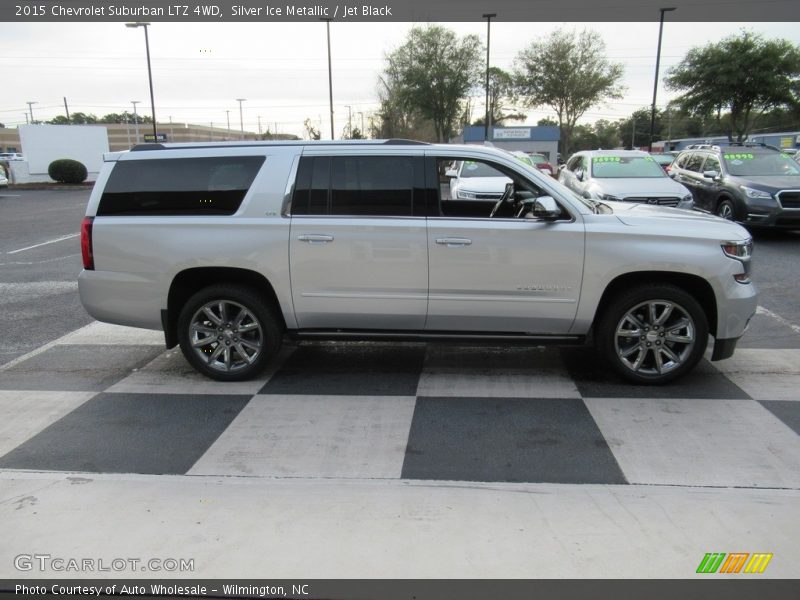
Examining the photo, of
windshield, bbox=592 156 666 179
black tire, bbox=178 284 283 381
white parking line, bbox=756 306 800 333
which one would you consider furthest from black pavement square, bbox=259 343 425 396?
windshield, bbox=592 156 666 179

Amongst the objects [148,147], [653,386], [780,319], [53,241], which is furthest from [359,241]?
[53,241]

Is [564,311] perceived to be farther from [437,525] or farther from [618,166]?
[618,166]

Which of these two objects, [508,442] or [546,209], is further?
[546,209]

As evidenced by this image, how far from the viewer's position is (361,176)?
5.32m

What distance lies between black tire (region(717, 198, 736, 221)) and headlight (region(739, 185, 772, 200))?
368mm

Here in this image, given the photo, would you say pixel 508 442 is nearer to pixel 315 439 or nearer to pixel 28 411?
pixel 315 439

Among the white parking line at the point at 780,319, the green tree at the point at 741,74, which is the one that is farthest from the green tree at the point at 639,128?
the white parking line at the point at 780,319

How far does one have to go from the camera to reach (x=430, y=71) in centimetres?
4762

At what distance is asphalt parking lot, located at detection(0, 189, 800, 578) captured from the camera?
3127 mm

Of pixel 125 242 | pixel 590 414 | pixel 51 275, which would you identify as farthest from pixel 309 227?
pixel 51 275

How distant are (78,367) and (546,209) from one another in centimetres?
437

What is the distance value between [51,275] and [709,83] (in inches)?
1508

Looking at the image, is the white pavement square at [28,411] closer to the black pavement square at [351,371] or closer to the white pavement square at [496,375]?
the black pavement square at [351,371]

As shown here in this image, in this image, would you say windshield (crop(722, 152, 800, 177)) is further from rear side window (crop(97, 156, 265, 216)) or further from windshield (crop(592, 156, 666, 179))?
rear side window (crop(97, 156, 265, 216))
